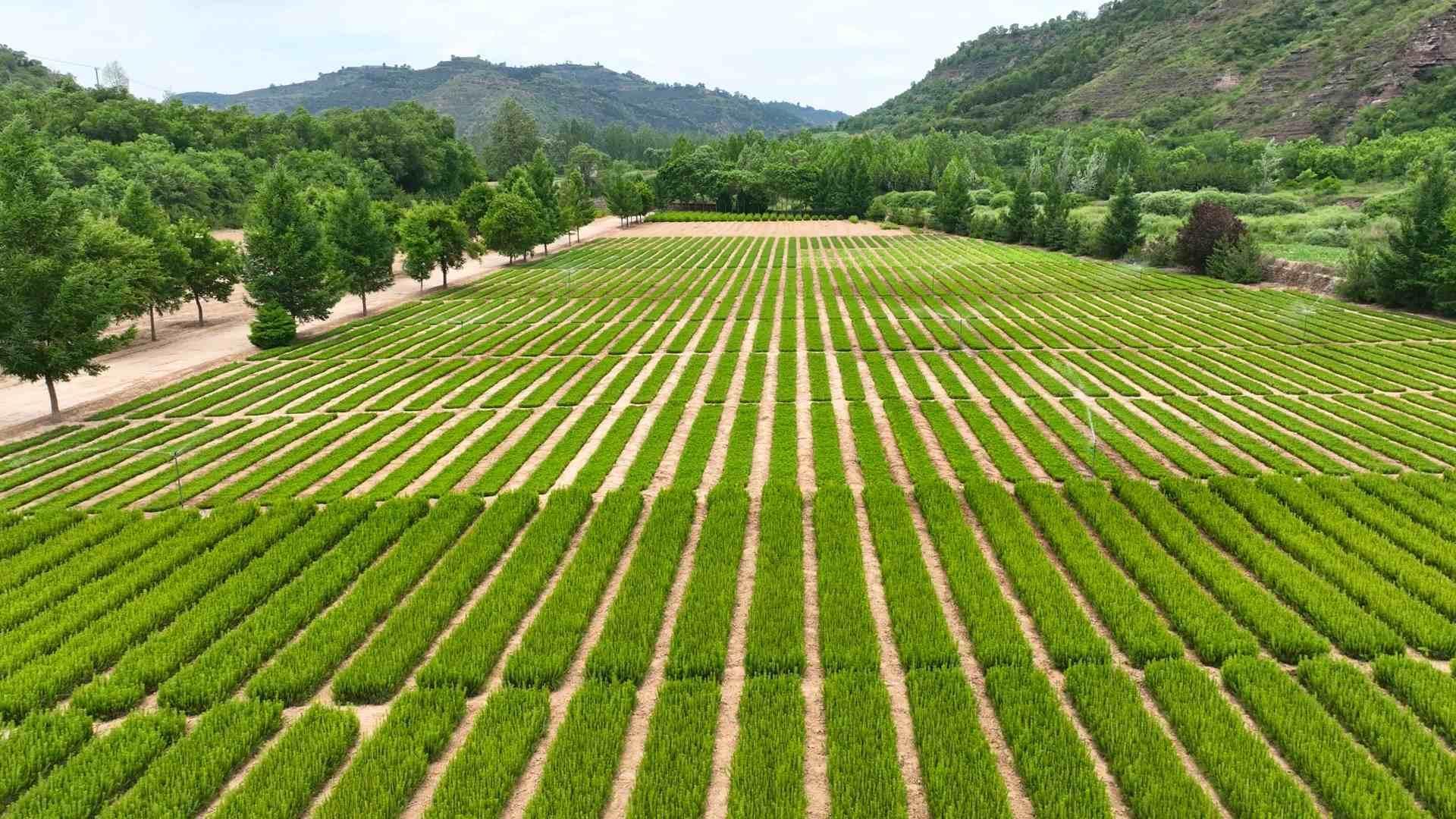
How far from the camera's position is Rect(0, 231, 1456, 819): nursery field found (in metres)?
8.29

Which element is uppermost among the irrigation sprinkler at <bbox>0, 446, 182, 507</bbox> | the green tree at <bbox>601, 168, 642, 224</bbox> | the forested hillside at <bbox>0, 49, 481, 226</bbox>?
the forested hillside at <bbox>0, 49, 481, 226</bbox>

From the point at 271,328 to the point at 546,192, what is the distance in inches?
2113

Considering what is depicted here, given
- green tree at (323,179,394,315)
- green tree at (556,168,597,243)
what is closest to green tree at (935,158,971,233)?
green tree at (556,168,597,243)

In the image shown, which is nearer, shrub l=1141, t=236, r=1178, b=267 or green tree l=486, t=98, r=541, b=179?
shrub l=1141, t=236, r=1178, b=267

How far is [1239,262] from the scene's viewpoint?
5559 cm

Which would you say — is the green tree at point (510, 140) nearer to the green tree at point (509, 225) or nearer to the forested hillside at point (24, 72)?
the forested hillside at point (24, 72)

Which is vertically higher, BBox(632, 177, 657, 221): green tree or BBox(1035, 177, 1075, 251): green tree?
BBox(632, 177, 657, 221): green tree

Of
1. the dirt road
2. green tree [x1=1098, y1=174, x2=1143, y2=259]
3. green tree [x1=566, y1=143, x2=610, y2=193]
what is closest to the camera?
the dirt road

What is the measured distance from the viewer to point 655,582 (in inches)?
518

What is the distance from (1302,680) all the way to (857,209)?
5165 inches

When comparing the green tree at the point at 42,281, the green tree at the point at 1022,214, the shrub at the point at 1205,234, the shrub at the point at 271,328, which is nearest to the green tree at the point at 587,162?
the green tree at the point at 1022,214

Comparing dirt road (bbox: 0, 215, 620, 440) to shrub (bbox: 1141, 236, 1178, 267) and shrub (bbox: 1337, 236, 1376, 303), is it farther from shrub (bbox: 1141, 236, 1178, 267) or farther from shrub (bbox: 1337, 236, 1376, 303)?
shrub (bbox: 1337, 236, 1376, 303)

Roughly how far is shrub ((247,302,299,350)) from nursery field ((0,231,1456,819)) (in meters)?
11.8

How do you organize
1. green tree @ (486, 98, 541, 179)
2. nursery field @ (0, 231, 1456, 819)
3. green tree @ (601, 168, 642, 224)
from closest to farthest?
nursery field @ (0, 231, 1456, 819), green tree @ (601, 168, 642, 224), green tree @ (486, 98, 541, 179)
